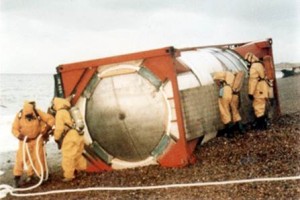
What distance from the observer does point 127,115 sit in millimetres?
7148

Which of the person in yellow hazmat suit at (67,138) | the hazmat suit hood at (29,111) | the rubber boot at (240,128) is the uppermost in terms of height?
the hazmat suit hood at (29,111)

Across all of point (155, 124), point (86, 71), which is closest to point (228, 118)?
point (155, 124)

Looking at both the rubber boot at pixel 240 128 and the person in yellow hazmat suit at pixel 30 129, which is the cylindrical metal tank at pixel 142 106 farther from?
Result: the rubber boot at pixel 240 128

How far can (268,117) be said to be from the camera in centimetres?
1020

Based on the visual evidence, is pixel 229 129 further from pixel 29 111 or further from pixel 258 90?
pixel 29 111

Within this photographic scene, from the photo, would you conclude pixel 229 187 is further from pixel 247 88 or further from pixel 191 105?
pixel 247 88

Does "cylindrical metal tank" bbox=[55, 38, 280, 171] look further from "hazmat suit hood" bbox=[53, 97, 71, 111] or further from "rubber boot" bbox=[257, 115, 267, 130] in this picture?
"rubber boot" bbox=[257, 115, 267, 130]

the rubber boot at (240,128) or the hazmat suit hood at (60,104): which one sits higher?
the hazmat suit hood at (60,104)

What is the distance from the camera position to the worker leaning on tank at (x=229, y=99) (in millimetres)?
8219

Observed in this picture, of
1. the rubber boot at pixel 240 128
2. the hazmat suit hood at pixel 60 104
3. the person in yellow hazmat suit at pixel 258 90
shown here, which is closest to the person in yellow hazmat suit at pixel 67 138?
the hazmat suit hood at pixel 60 104

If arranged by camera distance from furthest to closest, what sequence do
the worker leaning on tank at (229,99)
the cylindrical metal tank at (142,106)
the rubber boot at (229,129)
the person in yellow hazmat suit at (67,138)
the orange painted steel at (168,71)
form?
1. the rubber boot at (229,129)
2. the worker leaning on tank at (229,99)
3. the person in yellow hazmat suit at (67,138)
4. the cylindrical metal tank at (142,106)
5. the orange painted steel at (168,71)

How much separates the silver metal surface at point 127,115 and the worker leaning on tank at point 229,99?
5.86 ft

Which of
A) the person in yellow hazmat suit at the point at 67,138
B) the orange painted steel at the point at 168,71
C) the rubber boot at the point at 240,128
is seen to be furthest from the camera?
the rubber boot at the point at 240,128

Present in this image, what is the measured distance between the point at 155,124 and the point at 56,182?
2074mm
